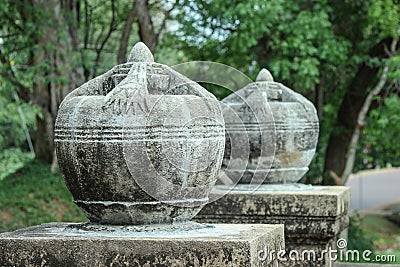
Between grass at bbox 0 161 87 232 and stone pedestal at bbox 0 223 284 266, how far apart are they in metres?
7.51

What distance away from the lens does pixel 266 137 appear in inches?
266

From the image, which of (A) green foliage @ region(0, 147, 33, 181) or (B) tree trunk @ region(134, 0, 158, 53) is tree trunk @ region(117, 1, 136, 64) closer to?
(B) tree trunk @ region(134, 0, 158, 53)

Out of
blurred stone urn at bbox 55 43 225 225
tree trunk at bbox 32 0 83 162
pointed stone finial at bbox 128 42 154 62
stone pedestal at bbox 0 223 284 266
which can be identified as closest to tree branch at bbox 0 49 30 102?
tree trunk at bbox 32 0 83 162

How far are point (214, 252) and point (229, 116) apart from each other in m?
2.79

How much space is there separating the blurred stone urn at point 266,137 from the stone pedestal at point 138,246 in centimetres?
217

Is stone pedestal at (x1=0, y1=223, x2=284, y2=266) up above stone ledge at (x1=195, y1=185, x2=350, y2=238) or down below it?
above

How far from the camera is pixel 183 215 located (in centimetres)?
471

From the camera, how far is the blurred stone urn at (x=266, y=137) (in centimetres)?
676

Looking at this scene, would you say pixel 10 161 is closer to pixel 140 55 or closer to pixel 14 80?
pixel 14 80

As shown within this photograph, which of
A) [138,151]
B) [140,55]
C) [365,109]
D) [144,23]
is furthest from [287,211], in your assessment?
[144,23]

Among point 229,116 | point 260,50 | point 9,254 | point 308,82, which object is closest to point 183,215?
point 9,254

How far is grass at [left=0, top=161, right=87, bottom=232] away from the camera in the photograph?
12.1 metres

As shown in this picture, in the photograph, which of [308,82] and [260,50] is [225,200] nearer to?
[308,82]

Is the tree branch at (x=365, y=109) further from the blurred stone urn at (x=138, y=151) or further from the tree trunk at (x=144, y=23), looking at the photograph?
the blurred stone urn at (x=138, y=151)
